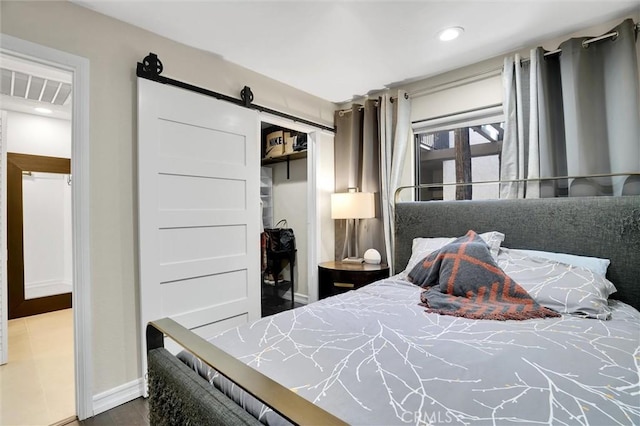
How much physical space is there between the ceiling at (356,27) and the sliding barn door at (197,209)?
43cm

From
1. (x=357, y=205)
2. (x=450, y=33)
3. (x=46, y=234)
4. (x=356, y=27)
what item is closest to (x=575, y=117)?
(x=450, y=33)

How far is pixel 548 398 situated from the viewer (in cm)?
81

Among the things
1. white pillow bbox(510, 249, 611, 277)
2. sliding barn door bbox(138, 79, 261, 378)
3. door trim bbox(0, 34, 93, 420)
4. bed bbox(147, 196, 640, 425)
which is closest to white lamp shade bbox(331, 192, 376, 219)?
sliding barn door bbox(138, 79, 261, 378)

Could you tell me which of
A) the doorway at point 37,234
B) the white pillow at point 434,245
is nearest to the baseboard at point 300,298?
the white pillow at point 434,245

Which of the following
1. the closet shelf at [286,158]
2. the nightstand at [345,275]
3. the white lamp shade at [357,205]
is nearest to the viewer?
the nightstand at [345,275]

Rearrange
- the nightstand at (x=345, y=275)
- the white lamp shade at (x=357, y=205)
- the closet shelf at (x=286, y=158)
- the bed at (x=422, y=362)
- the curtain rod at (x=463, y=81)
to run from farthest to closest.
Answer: the closet shelf at (x=286, y=158) → the white lamp shade at (x=357, y=205) → the nightstand at (x=345, y=275) → the curtain rod at (x=463, y=81) → the bed at (x=422, y=362)

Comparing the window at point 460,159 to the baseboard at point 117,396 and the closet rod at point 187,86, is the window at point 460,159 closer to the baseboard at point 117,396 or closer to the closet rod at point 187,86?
the closet rod at point 187,86

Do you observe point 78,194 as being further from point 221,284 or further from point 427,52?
point 427,52

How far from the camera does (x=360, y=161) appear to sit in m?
3.33

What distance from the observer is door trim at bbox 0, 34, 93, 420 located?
1729 millimetres

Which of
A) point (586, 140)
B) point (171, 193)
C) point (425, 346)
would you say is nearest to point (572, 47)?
point (586, 140)

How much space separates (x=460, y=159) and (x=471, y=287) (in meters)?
1.49

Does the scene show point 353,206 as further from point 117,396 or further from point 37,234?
point 37,234

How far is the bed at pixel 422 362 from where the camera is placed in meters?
0.75
